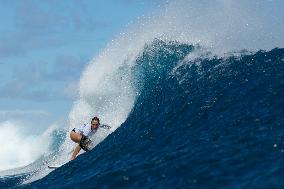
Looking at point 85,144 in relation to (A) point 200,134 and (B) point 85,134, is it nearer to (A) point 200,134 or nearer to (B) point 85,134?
(B) point 85,134

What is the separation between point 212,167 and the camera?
10.8 meters

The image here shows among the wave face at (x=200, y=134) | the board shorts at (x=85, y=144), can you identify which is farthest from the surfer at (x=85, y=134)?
the wave face at (x=200, y=134)

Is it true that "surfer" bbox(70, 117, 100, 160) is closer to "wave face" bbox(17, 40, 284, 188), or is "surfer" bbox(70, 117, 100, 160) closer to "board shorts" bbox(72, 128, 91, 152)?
"board shorts" bbox(72, 128, 91, 152)

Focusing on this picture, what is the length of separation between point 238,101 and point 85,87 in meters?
15.3

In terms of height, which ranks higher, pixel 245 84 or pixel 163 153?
pixel 245 84

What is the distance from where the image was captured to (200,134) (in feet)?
45.4

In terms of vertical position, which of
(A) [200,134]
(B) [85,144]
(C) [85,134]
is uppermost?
(C) [85,134]

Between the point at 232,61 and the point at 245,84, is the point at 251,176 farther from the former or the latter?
the point at 232,61

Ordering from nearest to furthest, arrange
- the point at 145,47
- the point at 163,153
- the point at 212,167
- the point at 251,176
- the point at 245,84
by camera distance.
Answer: the point at 251,176 → the point at 212,167 → the point at 163,153 → the point at 245,84 → the point at 145,47

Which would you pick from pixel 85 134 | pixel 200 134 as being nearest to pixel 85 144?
pixel 85 134

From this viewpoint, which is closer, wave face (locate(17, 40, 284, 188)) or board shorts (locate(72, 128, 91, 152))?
wave face (locate(17, 40, 284, 188))

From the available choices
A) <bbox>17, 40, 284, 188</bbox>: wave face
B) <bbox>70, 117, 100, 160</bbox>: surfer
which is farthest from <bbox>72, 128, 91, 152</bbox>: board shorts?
<bbox>17, 40, 284, 188</bbox>: wave face

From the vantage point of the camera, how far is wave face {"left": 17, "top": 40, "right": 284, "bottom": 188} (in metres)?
10.6

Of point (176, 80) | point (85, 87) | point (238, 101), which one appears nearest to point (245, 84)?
point (238, 101)
